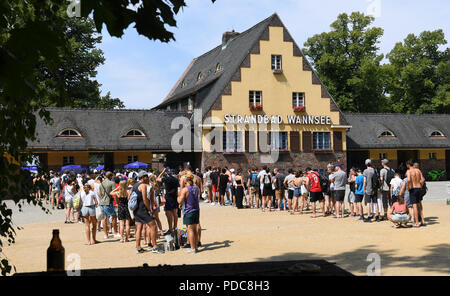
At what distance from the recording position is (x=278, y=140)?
118ft

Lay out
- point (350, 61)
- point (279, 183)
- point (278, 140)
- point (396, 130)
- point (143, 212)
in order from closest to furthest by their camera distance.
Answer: point (143, 212) < point (279, 183) < point (278, 140) < point (396, 130) < point (350, 61)

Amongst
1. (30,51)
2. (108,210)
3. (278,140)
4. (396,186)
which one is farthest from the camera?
(278,140)

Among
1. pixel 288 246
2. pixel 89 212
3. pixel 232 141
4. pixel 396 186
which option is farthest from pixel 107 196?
pixel 232 141

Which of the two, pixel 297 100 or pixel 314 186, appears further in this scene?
pixel 297 100

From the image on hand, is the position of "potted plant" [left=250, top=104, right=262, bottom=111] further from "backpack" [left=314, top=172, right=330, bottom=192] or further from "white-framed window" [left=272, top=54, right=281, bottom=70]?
"backpack" [left=314, top=172, right=330, bottom=192]

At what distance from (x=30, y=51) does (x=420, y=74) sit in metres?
56.0

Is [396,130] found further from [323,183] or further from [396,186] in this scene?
[396,186]

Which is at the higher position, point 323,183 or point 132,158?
point 132,158

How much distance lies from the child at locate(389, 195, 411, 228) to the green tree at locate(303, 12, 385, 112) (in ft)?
121

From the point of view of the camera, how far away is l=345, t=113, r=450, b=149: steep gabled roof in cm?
4006

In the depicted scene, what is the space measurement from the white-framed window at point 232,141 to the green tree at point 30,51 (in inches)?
1172

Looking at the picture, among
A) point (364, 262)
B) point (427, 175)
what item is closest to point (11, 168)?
point (364, 262)

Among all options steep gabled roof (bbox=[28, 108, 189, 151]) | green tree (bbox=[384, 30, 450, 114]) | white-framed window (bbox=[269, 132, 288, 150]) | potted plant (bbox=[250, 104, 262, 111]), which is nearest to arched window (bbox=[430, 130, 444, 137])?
green tree (bbox=[384, 30, 450, 114])

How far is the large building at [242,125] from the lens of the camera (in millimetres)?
34250
